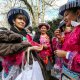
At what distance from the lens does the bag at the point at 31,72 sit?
136 inches

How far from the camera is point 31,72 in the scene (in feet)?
11.5

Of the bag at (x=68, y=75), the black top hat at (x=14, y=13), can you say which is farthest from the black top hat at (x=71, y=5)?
the black top hat at (x=14, y=13)

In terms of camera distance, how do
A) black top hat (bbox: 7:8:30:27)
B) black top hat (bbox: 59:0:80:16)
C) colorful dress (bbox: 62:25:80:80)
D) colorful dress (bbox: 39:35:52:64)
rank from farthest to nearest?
colorful dress (bbox: 39:35:52:64) → black top hat (bbox: 7:8:30:27) → black top hat (bbox: 59:0:80:16) → colorful dress (bbox: 62:25:80:80)

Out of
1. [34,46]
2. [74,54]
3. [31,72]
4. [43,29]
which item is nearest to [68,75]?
[74,54]

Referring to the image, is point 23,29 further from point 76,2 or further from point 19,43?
point 76,2

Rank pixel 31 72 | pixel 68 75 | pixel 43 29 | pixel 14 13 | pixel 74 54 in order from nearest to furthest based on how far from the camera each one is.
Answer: pixel 74 54
pixel 68 75
pixel 31 72
pixel 14 13
pixel 43 29

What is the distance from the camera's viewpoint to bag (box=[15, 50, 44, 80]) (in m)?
3.46

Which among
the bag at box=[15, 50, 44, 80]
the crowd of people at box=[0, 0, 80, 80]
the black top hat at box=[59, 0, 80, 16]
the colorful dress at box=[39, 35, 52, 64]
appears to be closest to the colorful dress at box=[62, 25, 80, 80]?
the crowd of people at box=[0, 0, 80, 80]

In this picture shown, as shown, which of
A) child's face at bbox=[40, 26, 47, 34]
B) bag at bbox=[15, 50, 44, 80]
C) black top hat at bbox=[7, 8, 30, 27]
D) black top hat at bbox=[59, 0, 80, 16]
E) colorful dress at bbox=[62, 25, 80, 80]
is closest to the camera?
colorful dress at bbox=[62, 25, 80, 80]

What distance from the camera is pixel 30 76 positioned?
3.47 metres

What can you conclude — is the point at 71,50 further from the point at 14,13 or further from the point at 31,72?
the point at 14,13

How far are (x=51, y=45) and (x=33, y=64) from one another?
9.63 ft

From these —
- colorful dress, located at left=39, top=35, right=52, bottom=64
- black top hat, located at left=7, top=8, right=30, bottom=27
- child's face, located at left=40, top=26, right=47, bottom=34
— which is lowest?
colorful dress, located at left=39, top=35, right=52, bottom=64

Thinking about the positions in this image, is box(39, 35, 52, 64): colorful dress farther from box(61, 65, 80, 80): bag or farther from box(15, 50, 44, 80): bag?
box(61, 65, 80, 80): bag
